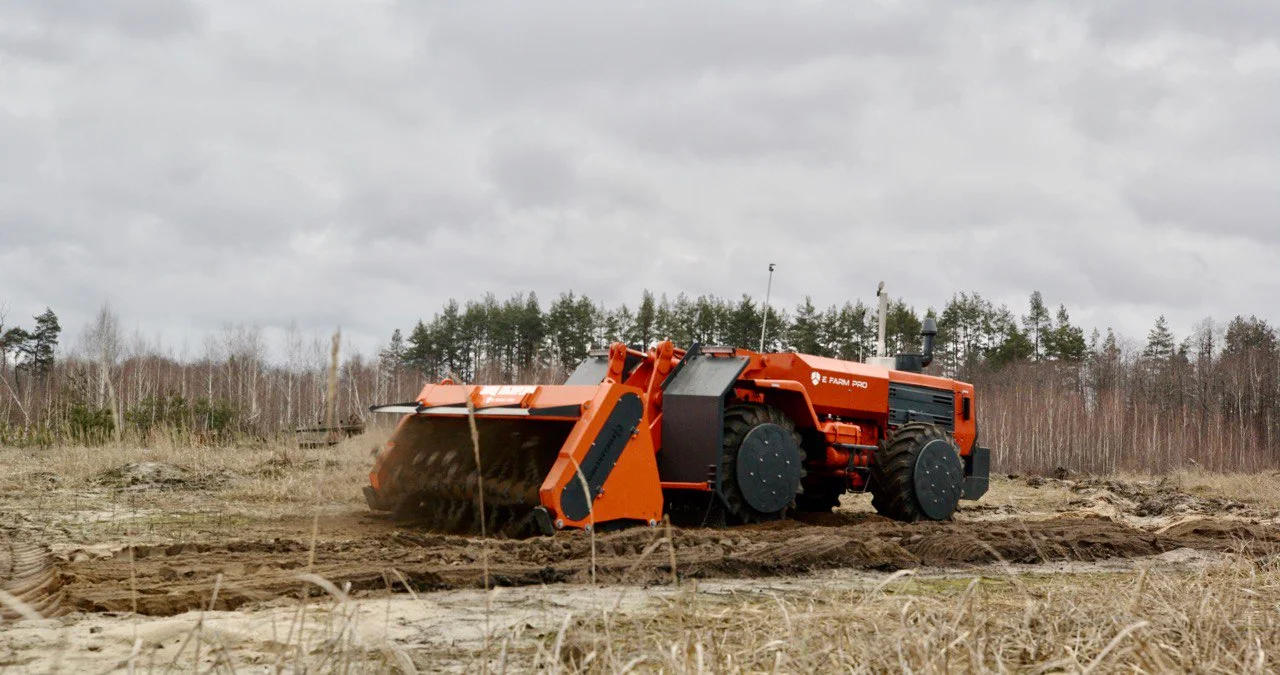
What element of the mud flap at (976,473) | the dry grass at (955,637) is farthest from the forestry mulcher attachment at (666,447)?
the dry grass at (955,637)

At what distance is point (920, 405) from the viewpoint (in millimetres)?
12344

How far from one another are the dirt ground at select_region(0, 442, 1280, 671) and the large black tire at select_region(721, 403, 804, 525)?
0.21 meters

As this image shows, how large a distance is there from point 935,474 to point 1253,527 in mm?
3172

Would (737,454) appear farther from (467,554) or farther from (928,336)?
(928,336)

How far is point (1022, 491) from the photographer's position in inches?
814

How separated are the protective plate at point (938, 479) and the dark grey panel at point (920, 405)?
762 millimetres

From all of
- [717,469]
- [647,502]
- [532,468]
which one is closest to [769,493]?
[717,469]

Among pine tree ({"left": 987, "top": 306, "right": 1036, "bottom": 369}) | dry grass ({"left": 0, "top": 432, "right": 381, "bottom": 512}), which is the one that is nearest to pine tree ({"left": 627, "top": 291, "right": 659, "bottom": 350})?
pine tree ({"left": 987, "top": 306, "right": 1036, "bottom": 369})

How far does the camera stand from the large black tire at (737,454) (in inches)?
372

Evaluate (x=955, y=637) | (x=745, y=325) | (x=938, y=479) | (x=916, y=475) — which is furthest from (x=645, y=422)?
(x=745, y=325)

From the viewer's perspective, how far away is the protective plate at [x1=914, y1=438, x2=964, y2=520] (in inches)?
433

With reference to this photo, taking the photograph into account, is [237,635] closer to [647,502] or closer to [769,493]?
[647,502]

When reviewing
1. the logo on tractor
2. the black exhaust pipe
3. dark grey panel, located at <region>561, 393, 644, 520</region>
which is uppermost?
the black exhaust pipe

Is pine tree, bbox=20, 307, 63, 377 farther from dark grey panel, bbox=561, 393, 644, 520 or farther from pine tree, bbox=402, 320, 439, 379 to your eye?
dark grey panel, bbox=561, 393, 644, 520
